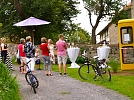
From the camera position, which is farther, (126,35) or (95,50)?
(95,50)

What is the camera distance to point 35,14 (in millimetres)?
27453

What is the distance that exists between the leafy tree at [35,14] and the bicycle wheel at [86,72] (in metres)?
13.7

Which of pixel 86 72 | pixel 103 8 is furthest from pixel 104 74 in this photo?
pixel 103 8

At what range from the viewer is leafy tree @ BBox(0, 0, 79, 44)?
90.1ft

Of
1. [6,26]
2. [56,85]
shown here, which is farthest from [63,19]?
[56,85]

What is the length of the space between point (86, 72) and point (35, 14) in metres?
15.2

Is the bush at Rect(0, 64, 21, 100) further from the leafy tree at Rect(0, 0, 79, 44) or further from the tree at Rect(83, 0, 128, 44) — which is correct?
the tree at Rect(83, 0, 128, 44)

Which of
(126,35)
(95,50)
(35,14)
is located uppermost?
(35,14)

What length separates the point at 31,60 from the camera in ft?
34.8

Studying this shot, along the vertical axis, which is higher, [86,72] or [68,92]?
[86,72]

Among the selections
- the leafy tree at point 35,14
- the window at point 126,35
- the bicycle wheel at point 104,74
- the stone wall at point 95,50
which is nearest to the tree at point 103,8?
the leafy tree at point 35,14

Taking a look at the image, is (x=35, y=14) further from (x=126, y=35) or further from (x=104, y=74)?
(x=104, y=74)

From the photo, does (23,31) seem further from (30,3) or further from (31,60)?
(31,60)

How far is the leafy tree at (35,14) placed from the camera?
90.1 feet
